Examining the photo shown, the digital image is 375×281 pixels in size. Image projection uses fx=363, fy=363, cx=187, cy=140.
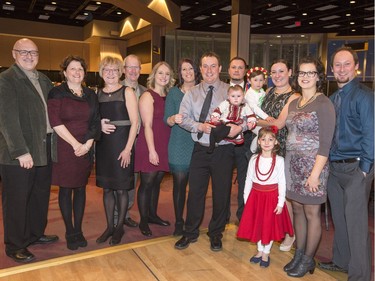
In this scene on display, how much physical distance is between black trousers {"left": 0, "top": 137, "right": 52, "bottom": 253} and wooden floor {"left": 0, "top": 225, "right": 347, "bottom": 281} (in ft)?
0.99

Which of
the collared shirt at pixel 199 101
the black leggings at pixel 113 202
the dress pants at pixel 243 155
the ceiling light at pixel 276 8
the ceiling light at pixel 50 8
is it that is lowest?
the black leggings at pixel 113 202

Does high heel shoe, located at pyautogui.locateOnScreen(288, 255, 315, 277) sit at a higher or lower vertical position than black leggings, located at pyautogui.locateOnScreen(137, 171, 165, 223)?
lower

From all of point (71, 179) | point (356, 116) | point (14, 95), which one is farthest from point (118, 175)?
point (356, 116)

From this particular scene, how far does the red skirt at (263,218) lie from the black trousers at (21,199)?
1.78 m

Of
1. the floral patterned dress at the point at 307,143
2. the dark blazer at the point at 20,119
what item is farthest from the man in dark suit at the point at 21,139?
the floral patterned dress at the point at 307,143

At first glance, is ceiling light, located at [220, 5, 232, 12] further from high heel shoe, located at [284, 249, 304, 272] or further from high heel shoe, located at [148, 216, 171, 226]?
high heel shoe, located at [284, 249, 304, 272]

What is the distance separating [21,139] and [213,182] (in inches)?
63.1

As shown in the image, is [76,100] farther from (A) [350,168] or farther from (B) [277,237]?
(A) [350,168]

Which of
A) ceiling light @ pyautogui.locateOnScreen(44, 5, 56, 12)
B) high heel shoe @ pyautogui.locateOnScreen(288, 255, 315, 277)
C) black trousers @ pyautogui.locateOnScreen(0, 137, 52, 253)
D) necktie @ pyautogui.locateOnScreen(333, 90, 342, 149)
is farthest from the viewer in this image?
ceiling light @ pyautogui.locateOnScreen(44, 5, 56, 12)

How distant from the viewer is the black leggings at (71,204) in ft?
10.4

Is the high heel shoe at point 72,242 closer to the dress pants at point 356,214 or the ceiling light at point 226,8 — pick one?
the dress pants at point 356,214

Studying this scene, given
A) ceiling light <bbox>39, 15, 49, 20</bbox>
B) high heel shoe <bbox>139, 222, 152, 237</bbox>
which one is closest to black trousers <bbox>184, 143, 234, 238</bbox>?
high heel shoe <bbox>139, 222, 152, 237</bbox>

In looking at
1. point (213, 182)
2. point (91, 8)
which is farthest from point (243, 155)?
point (91, 8)

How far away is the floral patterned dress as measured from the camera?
248 centimetres
